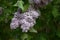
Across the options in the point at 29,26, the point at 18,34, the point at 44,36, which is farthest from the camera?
the point at 44,36

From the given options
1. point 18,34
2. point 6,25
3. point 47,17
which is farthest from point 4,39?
point 47,17

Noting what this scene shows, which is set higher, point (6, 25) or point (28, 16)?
point (28, 16)

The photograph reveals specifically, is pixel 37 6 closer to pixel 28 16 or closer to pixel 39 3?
pixel 39 3

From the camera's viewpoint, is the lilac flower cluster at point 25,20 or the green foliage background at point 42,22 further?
the green foliage background at point 42,22

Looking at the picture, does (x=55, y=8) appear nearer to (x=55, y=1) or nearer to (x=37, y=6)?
(x=55, y=1)

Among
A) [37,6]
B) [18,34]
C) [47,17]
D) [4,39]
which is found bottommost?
[4,39]

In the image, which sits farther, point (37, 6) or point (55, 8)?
point (55, 8)

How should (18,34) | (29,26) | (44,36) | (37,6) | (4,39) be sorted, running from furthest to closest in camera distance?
(4,39)
(44,36)
(18,34)
(37,6)
(29,26)

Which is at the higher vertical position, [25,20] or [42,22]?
[25,20]
